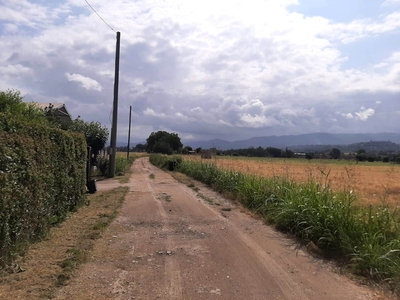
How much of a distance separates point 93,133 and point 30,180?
20.6m

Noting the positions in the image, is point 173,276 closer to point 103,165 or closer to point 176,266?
point 176,266

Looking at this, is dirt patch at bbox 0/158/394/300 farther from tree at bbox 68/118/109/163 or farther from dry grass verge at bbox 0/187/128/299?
tree at bbox 68/118/109/163

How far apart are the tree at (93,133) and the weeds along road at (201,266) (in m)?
17.6

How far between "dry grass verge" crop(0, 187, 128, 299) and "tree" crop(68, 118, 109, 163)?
1712 centimetres

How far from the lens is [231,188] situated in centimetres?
1544

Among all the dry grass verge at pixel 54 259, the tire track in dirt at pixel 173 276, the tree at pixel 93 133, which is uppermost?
the tree at pixel 93 133

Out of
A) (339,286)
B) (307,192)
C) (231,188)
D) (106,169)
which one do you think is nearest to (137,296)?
(339,286)

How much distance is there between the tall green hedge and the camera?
544 centimetres

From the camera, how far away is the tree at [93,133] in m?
26.1

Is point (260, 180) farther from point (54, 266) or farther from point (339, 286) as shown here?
point (54, 266)

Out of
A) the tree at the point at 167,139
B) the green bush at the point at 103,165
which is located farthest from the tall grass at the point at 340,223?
the tree at the point at 167,139

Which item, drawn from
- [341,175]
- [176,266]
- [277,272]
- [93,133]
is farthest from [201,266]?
[93,133]

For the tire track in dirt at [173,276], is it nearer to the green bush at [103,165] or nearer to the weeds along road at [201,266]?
the weeds along road at [201,266]

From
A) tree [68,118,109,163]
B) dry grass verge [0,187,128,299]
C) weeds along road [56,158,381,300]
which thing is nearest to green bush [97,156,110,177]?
tree [68,118,109,163]
